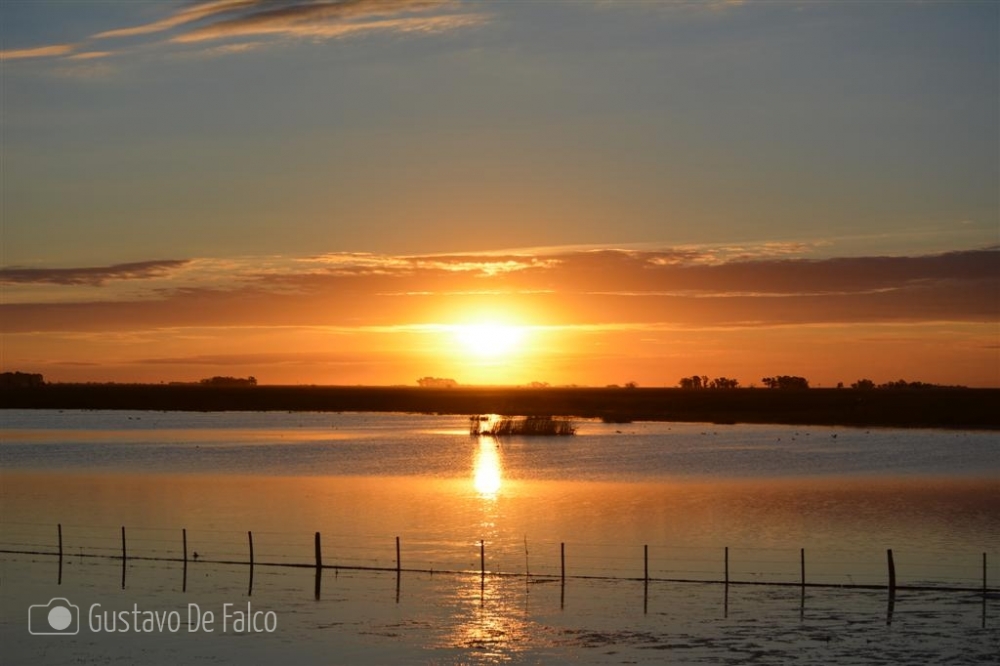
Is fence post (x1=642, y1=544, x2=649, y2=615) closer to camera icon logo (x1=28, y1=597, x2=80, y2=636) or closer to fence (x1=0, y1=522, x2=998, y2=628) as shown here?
fence (x1=0, y1=522, x2=998, y2=628)

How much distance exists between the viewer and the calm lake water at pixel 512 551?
3262 centimetres

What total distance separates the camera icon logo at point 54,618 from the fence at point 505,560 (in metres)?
3.91

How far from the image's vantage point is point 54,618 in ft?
115

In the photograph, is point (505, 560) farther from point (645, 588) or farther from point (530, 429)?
point (530, 429)

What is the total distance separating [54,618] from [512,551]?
19465 mm

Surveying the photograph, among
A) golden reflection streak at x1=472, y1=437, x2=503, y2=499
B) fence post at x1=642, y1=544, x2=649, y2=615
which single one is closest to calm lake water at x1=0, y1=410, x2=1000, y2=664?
fence post at x1=642, y1=544, x2=649, y2=615

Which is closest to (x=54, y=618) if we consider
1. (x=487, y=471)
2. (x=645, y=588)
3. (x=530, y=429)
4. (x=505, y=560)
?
(x=505, y=560)

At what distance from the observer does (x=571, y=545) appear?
51.2 m

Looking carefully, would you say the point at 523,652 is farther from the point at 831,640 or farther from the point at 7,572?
the point at 7,572

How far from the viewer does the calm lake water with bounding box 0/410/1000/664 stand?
32625mm

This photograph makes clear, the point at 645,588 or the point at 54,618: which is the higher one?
the point at 645,588

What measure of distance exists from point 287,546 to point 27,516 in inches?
717

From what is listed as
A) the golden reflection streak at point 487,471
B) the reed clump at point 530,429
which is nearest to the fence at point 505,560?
the golden reflection streak at point 487,471

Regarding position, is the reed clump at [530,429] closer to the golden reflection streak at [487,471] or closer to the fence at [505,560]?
the golden reflection streak at [487,471]
